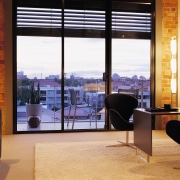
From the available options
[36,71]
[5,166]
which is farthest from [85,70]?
[5,166]

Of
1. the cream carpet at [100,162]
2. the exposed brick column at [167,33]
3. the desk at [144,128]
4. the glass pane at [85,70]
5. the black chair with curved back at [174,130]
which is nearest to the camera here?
the cream carpet at [100,162]

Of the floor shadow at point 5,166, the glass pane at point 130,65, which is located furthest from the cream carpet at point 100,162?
the glass pane at point 130,65

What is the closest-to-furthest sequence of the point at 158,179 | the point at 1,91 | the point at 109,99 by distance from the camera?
the point at 158,179 → the point at 109,99 → the point at 1,91

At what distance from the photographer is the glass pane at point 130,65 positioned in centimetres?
628

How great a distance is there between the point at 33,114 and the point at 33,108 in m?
0.14

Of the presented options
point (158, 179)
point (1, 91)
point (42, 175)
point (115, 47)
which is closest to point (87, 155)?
point (42, 175)

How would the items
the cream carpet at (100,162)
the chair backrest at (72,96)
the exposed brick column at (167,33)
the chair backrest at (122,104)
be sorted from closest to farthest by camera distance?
the cream carpet at (100,162)
the chair backrest at (122,104)
the exposed brick column at (167,33)
the chair backrest at (72,96)

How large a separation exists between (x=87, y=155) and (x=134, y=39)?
3056 millimetres

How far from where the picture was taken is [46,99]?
6426mm

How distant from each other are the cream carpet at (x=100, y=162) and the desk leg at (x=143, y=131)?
18 centimetres

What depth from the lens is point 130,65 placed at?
6.35m

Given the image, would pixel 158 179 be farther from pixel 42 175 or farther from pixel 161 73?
pixel 161 73

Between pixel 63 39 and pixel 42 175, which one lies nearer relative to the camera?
pixel 42 175

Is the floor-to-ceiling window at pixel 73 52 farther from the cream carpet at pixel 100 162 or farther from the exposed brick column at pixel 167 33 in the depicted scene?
the cream carpet at pixel 100 162
